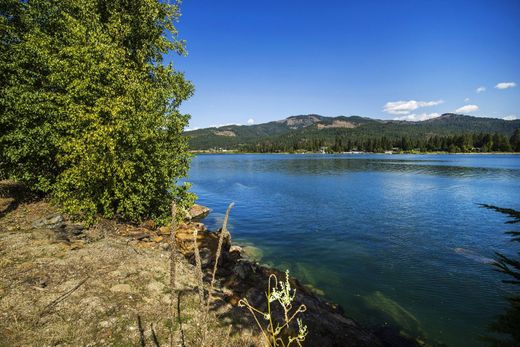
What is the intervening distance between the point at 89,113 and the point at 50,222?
7276 millimetres

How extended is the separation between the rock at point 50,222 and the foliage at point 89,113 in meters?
1.06

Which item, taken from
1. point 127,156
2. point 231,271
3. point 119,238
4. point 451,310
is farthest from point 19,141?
point 451,310

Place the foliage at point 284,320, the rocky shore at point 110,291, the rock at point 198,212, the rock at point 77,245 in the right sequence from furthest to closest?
the rock at point 198,212
the rock at point 77,245
the rocky shore at point 110,291
the foliage at point 284,320

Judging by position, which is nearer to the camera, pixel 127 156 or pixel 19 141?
pixel 127 156

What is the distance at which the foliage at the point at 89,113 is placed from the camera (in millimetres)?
17953

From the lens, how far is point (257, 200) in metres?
50.7

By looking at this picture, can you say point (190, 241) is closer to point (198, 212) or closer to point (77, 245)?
point (77, 245)

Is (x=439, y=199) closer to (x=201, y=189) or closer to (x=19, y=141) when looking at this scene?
(x=201, y=189)

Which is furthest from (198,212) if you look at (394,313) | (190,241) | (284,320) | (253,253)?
(284,320)

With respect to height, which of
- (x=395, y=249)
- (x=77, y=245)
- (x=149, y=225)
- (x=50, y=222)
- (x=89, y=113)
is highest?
(x=89, y=113)

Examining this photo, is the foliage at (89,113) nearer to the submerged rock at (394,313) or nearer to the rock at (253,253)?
the rock at (253,253)

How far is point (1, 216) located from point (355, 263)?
83.5 feet

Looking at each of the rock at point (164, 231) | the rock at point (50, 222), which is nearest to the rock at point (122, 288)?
the rock at point (164, 231)

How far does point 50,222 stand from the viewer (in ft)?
60.3
